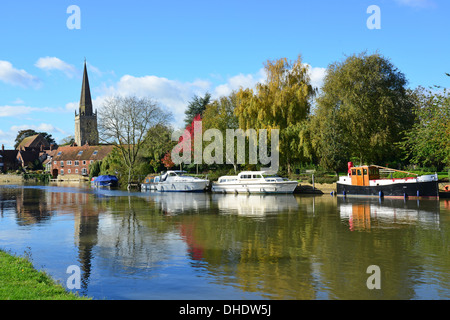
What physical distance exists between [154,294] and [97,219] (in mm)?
15707

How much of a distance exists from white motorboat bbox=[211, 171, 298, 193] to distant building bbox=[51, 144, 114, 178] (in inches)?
2642

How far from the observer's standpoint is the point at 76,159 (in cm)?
11312

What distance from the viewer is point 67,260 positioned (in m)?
13.5

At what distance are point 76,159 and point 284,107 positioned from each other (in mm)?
79821

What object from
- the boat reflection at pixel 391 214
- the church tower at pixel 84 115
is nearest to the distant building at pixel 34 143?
the church tower at pixel 84 115

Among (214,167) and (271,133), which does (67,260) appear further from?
(214,167)

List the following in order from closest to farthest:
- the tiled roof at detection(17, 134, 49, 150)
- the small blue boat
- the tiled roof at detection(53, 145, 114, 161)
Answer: the small blue boat < the tiled roof at detection(53, 145, 114, 161) < the tiled roof at detection(17, 134, 49, 150)

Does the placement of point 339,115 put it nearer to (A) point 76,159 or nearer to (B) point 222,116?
(B) point 222,116

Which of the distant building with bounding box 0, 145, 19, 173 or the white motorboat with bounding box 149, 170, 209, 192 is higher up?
the distant building with bounding box 0, 145, 19, 173

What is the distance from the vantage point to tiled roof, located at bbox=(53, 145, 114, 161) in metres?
109

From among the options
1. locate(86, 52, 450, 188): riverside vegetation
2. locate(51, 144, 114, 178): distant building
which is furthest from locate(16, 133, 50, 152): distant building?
locate(86, 52, 450, 188): riverside vegetation

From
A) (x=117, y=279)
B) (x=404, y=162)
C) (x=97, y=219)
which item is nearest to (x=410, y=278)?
(x=117, y=279)

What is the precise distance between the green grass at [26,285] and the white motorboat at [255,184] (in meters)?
34.0

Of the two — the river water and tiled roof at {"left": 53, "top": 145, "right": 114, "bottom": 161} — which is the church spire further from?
the river water
